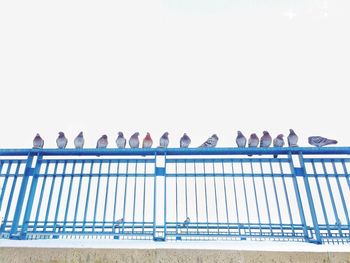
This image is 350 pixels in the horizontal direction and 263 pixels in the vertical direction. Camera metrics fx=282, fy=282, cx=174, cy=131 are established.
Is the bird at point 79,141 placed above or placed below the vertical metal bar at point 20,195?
above

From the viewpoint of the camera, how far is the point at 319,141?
593 centimetres

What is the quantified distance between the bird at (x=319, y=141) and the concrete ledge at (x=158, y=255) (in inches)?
123

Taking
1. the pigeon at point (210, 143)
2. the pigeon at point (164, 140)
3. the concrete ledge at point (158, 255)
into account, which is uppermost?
the pigeon at point (164, 140)

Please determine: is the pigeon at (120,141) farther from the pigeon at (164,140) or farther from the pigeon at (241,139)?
the pigeon at (241,139)

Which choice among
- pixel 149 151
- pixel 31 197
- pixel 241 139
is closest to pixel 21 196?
pixel 31 197

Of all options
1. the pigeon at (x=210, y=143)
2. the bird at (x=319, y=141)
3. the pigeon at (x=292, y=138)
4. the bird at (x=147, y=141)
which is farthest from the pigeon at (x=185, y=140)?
the bird at (x=319, y=141)

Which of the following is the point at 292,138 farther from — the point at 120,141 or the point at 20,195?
the point at 20,195

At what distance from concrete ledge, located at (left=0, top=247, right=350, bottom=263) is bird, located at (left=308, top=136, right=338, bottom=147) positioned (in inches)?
123

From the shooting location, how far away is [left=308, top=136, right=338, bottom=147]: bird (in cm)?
580

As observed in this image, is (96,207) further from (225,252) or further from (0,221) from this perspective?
(225,252)

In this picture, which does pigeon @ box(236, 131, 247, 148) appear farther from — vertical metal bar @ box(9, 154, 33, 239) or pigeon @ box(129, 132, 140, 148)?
vertical metal bar @ box(9, 154, 33, 239)

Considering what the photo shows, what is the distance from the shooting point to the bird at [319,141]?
5.80m

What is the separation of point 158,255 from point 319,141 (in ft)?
14.4

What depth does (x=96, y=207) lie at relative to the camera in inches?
178
